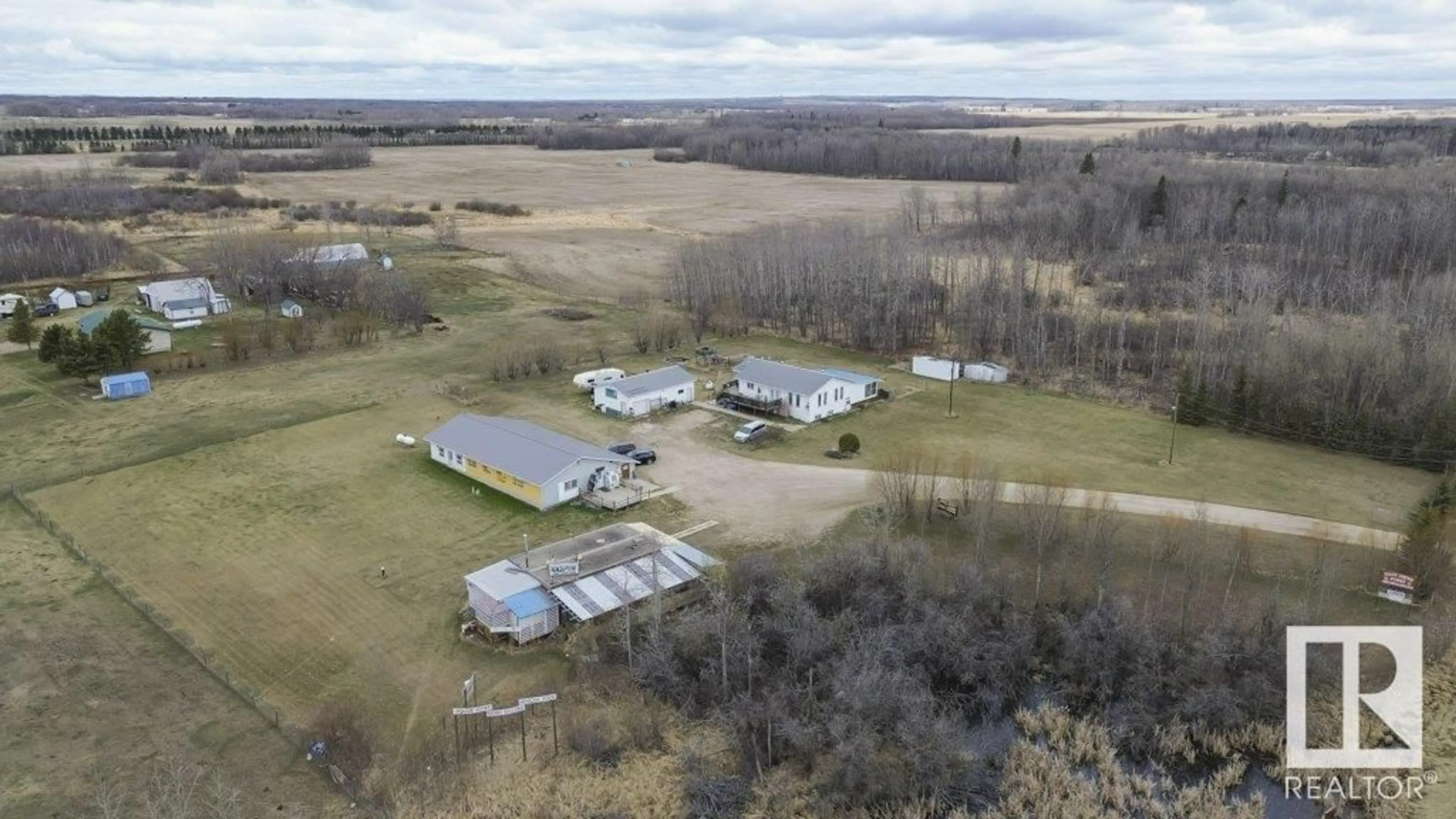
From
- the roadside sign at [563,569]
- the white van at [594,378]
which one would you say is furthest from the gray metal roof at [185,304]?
the roadside sign at [563,569]

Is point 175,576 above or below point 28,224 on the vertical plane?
below

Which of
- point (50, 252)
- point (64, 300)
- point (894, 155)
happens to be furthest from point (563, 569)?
point (894, 155)

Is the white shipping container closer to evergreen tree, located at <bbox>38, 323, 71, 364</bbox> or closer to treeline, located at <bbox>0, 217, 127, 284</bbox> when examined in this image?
evergreen tree, located at <bbox>38, 323, 71, 364</bbox>

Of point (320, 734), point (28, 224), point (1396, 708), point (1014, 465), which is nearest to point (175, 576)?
point (320, 734)

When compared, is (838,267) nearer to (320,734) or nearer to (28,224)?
(320,734)

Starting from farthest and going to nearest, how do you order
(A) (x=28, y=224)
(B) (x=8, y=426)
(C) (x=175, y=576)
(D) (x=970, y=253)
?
(A) (x=28, y=224) < (D) (x=970, y=253) < (B) (x=8, y=426) < (C) (x=175, y=576)

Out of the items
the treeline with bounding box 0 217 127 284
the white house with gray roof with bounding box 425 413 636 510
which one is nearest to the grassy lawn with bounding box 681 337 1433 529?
the white house with gray roof with bounding box 425 413 636 510

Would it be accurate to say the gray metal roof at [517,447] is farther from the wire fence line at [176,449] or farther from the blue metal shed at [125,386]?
the blue metal shed at [125,386]

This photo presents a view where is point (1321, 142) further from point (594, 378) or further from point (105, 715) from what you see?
point (105, 715)
